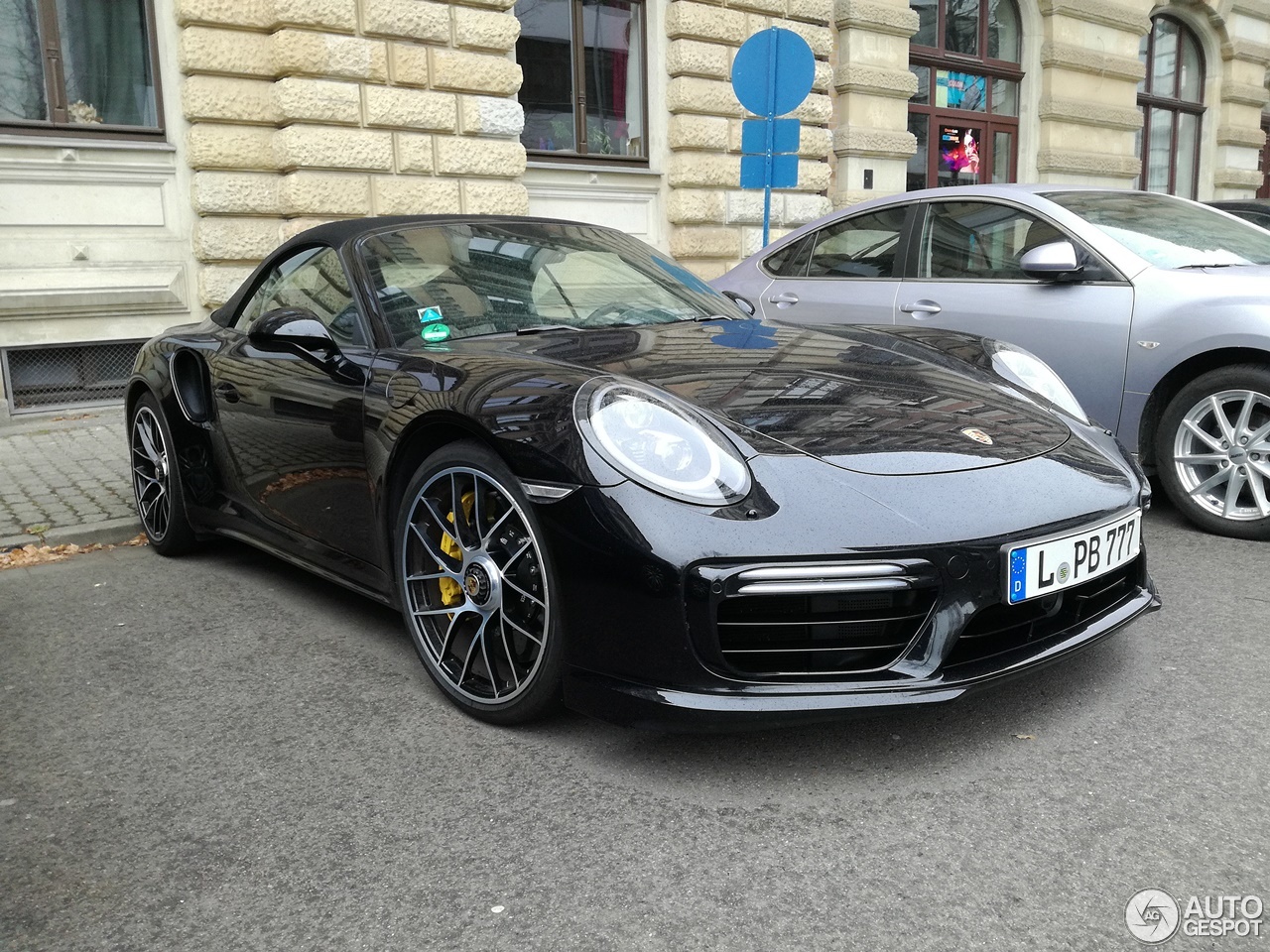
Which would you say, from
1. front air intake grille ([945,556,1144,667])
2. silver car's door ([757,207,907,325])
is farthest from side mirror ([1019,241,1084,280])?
front air intake grille ([945,556,1144,667])

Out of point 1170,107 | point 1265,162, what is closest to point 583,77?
point 1170,107

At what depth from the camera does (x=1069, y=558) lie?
249 centimetres

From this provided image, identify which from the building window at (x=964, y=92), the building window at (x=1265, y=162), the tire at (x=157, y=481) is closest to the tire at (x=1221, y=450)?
the tire at (x=157, y=481)

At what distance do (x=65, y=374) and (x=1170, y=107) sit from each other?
16.7m

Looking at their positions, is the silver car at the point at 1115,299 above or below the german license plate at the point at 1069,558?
above

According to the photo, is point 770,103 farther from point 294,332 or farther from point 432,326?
point 294,332

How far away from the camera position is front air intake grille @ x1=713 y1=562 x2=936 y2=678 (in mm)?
2264

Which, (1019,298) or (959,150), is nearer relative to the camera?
(1019,298)

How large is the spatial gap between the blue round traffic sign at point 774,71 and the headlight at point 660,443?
576 cm

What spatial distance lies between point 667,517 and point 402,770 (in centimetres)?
86

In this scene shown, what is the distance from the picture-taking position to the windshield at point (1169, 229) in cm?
480

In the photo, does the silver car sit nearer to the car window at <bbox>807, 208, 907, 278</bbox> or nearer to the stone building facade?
the car window at <bbox>807, 208, 907, 278</bbox>

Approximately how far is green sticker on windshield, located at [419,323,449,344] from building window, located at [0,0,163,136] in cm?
650

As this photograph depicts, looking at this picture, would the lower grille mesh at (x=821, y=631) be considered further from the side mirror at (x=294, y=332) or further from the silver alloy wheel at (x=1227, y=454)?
the silver alloy wheel at (x=1227, y=454)
